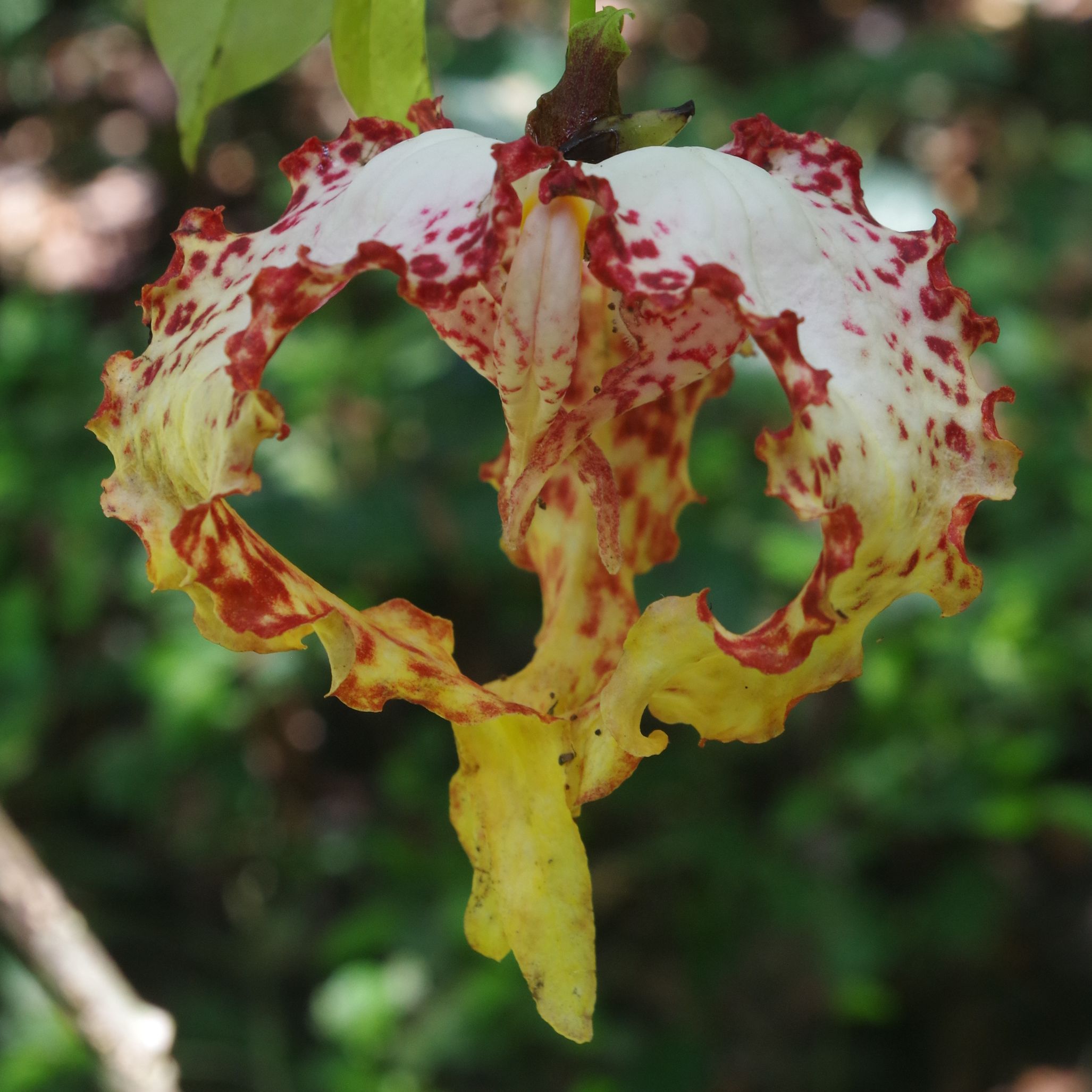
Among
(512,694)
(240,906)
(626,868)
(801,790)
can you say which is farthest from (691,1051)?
(512,694)

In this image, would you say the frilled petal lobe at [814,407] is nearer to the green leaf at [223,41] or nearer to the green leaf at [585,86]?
the green leaf at [585,86]

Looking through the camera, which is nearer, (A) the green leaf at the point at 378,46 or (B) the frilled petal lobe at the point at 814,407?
(B) the frilled petal lobe at the point at 814,407

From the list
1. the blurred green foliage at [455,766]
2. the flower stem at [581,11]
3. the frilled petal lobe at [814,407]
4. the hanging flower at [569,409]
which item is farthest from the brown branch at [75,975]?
the blurred green foliage at [455,766]

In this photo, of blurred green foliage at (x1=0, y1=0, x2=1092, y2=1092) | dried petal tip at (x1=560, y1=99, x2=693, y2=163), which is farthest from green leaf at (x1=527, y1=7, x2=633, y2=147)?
blurred green foliage at (x1=0, y1=0, x2=1092, y2=1092)

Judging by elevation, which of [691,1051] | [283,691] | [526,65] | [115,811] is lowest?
[691,1051]

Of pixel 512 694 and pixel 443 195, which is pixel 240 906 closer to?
pixel 512 694

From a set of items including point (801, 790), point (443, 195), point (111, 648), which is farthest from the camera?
point (111, 648)
